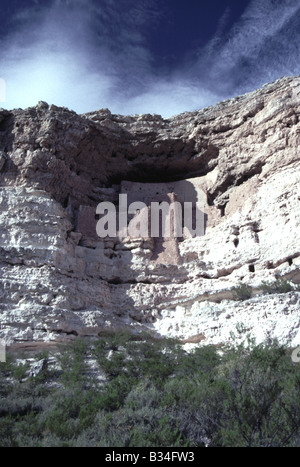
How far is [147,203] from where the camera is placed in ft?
61.8

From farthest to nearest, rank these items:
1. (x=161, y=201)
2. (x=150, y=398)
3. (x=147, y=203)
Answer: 1. (x=147, y=203)
2. (x=161, y=201)
3. (x=150, y=398)

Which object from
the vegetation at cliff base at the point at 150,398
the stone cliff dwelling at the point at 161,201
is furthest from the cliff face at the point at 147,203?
the vegetation at cliff base at the point at 150,398

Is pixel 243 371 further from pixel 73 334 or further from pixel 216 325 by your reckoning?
pixel 73 334

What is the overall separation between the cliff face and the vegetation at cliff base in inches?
52.8

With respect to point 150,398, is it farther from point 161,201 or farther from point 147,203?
point 147,203

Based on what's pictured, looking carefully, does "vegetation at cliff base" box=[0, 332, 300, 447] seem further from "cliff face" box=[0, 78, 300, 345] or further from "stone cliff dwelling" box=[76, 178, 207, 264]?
"stone cliff dwelling" box=[76, 178, 207, 264]

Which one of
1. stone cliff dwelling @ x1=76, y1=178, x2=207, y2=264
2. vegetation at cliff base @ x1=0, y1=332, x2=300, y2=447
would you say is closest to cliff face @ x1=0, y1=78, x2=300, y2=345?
stone cliff dwelling @ x1=76, y1=178, x2=207, y2=264

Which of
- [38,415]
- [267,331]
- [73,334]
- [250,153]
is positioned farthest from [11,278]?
[250,153]

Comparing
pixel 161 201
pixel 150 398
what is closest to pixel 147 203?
pixel 161 201

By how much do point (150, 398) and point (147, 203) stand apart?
32.0 ft

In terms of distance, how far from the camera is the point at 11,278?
47.8ft

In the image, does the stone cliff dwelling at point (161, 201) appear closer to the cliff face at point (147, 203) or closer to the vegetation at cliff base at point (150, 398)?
Result: the cliff face at point (147, 203)

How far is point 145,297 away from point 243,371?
6562mm
